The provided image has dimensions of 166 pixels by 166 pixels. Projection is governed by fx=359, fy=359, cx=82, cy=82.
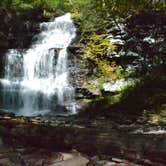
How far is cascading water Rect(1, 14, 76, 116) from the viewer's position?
622 inches

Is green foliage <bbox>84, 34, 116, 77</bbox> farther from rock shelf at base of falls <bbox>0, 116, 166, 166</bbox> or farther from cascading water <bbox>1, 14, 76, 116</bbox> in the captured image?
rock shelf at base of falls <bbox>0, 116, 166, 166</bbox>

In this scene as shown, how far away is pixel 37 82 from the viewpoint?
1708 centimetres

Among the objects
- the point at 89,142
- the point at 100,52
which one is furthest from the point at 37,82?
the point at 89,142

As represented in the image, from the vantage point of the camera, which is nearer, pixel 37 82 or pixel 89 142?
pixel 89 142

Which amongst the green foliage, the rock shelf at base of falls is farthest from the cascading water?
the rock shelf at base of falls

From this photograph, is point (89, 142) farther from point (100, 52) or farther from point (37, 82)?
point (37, 82)

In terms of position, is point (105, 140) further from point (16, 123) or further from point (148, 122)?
point (148, 122)

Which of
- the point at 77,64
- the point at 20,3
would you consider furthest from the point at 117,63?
the point at 20,3

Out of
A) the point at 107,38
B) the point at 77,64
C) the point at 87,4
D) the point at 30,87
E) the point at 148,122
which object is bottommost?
the point at 148,122

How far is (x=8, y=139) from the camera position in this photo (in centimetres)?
562

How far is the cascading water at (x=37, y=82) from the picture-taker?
15805 millimetres

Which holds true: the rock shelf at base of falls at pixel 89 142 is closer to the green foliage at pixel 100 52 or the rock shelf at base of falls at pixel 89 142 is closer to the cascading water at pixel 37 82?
the green foliage at pixel 100 52

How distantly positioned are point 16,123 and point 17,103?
1040 centimetres

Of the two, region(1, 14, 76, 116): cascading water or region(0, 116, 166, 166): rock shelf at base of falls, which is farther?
region(1, 14, 76, 116): cascading water
